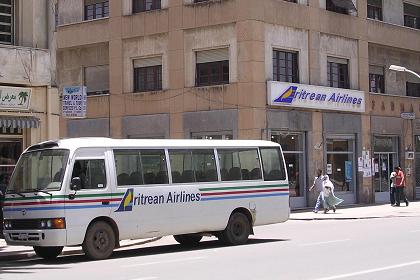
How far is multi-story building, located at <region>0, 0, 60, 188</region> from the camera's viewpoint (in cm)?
2038

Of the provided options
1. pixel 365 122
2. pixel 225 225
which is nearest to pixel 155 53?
pixel 365 122

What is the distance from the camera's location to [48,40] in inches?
846

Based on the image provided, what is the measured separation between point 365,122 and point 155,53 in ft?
38.7

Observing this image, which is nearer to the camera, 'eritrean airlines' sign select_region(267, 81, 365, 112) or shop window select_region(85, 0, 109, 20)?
'eritrean airlines' sign select_region(267, 81, 365, 112)

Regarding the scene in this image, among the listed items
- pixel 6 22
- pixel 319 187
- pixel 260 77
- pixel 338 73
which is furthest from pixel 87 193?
pixel 338 73

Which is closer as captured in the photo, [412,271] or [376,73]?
[412,271]

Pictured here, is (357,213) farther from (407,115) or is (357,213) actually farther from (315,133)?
(407,115)

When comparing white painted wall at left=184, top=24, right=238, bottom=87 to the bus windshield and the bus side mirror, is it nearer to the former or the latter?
the bus windshield

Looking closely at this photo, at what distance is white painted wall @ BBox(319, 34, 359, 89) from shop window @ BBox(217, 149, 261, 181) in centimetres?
1650

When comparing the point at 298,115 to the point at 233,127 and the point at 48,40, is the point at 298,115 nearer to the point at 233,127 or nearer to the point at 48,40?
the point at 233,127

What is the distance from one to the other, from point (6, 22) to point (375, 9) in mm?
23553

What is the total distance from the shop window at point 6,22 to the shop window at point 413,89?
86.9ft

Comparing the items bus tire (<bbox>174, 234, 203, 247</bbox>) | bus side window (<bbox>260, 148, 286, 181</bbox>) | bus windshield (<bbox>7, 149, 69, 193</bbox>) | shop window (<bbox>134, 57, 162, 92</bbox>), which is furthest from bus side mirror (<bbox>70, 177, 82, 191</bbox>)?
shop window (<bbox>134, 57, 162, 92</bbox>)

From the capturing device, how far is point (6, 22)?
21.0 metres
